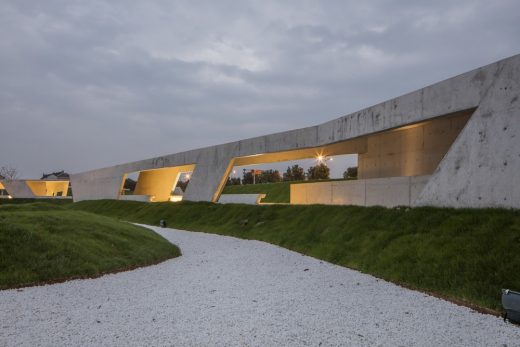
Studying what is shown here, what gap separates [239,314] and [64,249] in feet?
22.2

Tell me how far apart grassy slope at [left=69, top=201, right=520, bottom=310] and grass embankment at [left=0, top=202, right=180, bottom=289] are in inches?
238

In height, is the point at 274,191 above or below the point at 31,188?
below

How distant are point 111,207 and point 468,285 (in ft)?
124

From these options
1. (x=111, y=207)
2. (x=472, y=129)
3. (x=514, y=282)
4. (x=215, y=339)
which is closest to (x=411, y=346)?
(x=215, y=339)

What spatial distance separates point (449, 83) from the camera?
13.3 metres

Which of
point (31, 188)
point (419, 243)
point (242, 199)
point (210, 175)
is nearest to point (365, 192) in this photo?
point (419, 243)

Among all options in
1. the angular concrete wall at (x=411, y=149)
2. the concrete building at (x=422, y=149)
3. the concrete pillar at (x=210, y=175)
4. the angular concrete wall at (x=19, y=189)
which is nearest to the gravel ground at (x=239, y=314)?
the concrete building at (x=422, y=149)

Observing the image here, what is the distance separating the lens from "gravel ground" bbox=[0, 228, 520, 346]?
6102 mm

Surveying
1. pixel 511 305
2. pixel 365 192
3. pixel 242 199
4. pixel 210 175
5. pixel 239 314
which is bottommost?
pixel 239 314

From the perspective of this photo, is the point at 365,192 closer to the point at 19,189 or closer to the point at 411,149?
the point at 411,149

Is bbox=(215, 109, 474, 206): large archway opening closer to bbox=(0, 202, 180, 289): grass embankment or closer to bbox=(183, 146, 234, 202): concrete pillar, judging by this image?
bbox=(183, 146, 234, 202): concrete pillar

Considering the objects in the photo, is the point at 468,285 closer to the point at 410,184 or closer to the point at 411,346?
the point at 411,346

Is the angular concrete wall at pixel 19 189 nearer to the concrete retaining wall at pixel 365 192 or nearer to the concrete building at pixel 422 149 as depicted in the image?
the concrete building at pixel 422 149

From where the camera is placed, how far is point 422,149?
18.4m
